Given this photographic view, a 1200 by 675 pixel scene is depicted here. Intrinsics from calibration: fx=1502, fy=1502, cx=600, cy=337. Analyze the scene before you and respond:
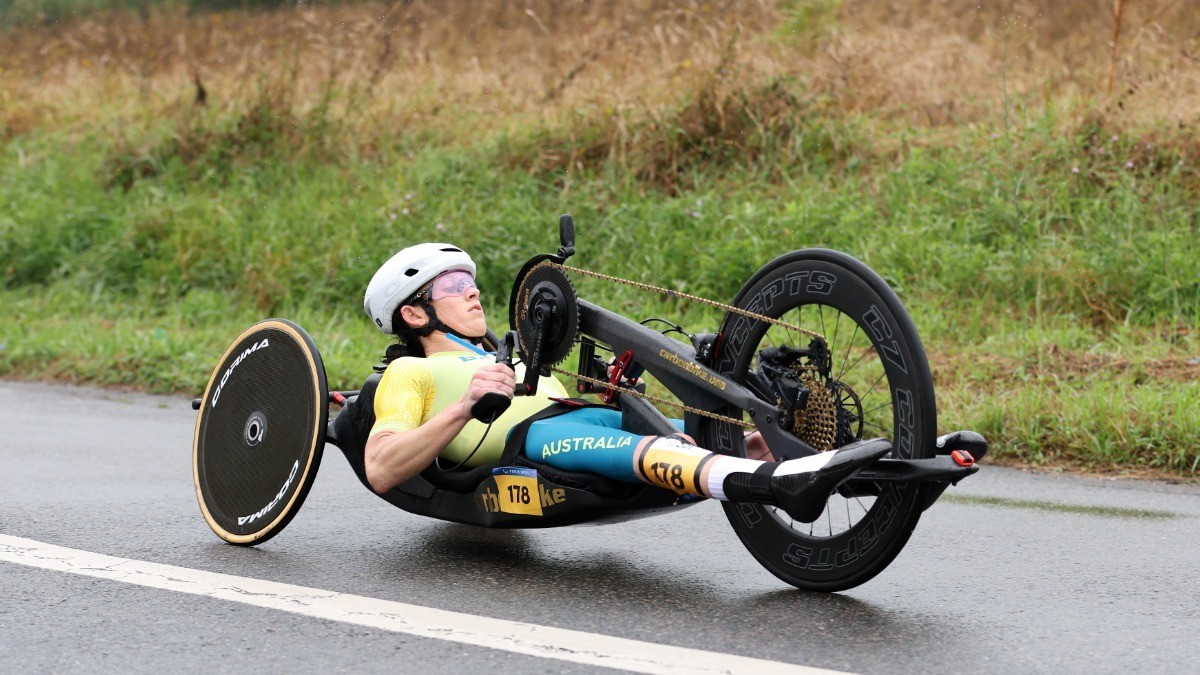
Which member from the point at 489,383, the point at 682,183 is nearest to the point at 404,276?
the point at 489,383

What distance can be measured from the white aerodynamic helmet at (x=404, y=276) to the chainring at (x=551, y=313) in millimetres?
443

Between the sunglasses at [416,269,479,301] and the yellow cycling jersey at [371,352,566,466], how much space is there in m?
0.31

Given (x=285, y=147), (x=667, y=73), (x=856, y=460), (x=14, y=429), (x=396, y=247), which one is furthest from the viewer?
(x=285, y=147)

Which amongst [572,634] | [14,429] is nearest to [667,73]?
[14,429]

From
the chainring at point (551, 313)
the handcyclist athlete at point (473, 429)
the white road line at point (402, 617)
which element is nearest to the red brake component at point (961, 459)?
the handcyclist athlete at point (473, 429)

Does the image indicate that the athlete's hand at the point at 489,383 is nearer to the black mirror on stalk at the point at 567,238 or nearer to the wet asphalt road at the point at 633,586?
the black mirror on stalk at the point at 567,238

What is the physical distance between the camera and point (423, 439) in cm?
454

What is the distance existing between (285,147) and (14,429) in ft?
19.7

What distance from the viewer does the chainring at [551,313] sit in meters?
4.60

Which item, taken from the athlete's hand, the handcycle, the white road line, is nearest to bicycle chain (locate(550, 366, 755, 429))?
the handcycle

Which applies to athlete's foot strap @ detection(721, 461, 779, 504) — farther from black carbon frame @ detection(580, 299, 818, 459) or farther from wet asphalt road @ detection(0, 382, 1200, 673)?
wet asphalt road @ detection(0, 382, 1200, 673)

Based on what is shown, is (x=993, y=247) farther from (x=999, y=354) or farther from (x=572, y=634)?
(x=572, y=634)

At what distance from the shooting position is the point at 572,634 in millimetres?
3896

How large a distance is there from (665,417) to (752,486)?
2.25 ft
